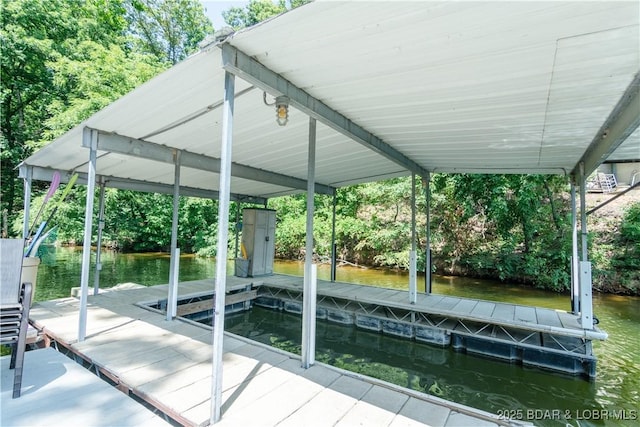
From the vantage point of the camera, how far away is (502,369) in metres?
4.28

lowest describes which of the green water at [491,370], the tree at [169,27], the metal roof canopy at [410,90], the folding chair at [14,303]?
the green water at [491,370]

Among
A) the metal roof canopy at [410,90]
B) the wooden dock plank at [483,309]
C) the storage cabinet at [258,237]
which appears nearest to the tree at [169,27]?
the storage cabinet at [258,237]

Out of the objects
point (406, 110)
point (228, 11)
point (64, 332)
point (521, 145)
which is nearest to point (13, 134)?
point (64, 332)

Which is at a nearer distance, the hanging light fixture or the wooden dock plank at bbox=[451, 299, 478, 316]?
the hanging light fixture

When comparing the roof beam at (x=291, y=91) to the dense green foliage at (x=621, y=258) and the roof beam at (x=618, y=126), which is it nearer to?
the roof beam at (x=618, y=126)

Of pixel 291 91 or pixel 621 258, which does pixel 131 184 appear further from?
pixel 621 258

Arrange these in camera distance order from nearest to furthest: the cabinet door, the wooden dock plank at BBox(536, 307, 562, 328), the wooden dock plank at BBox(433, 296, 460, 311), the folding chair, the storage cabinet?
the folding chair < the wooden dock plank at BBox(536, 307, 562, 328) < the wooden dock plank at BBox(433, 296, 460, 311) < the storage cabinet < the cabinet door

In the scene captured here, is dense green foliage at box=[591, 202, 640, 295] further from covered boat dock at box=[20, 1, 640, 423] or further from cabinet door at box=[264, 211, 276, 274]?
cabinet door at box=[264, 211, 276, 274]

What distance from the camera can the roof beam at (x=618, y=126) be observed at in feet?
7.96

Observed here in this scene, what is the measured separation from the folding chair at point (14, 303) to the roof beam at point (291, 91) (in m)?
2.32

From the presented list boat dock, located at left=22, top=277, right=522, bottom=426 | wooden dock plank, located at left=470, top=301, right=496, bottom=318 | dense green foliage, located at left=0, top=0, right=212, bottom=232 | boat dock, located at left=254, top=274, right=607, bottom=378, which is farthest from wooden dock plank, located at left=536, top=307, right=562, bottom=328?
dense green foliage, located at left=0, top=0, right=212, bottom=232

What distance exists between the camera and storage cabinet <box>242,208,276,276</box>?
7.82 meters

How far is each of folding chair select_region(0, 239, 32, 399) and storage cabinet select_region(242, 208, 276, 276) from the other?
5348 mm

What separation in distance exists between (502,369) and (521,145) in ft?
10.3
